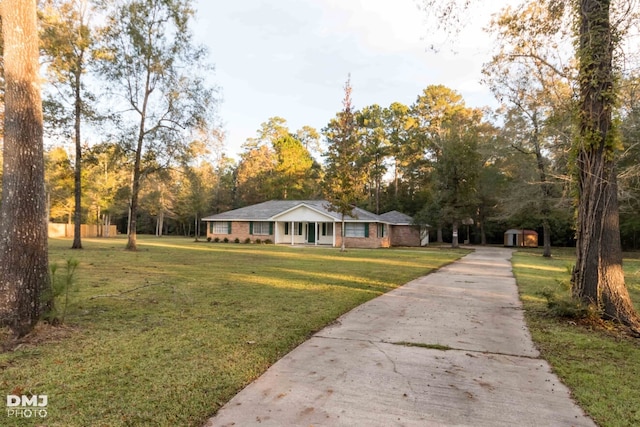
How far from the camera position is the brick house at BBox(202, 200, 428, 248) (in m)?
30.1

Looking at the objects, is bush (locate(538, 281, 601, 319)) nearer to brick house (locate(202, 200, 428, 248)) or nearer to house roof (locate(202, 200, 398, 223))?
brick house (locate(202, 200, 428, 248))

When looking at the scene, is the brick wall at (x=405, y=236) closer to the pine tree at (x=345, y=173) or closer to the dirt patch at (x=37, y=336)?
the pine tree at (x=345, y=173)

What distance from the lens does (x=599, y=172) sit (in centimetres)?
602

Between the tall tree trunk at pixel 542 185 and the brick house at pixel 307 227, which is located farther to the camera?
the brick house at pixel 307 227

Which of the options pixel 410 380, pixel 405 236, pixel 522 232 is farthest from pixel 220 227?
pixel 410 380

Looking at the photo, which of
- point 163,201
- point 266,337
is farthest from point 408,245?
point 266,337

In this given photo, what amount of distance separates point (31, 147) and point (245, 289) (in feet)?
16.3

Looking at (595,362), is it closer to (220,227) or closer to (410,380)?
(410,380)

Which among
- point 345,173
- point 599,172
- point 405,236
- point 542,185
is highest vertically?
point 345,173

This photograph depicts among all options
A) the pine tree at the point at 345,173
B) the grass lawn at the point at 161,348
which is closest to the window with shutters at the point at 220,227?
the pine tree at the point at 345,173

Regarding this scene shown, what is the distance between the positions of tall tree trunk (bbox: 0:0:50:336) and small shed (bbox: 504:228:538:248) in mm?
41631

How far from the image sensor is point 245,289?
8.62 metres

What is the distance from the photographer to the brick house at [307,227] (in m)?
30.1

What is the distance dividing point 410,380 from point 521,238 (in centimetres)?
4073
